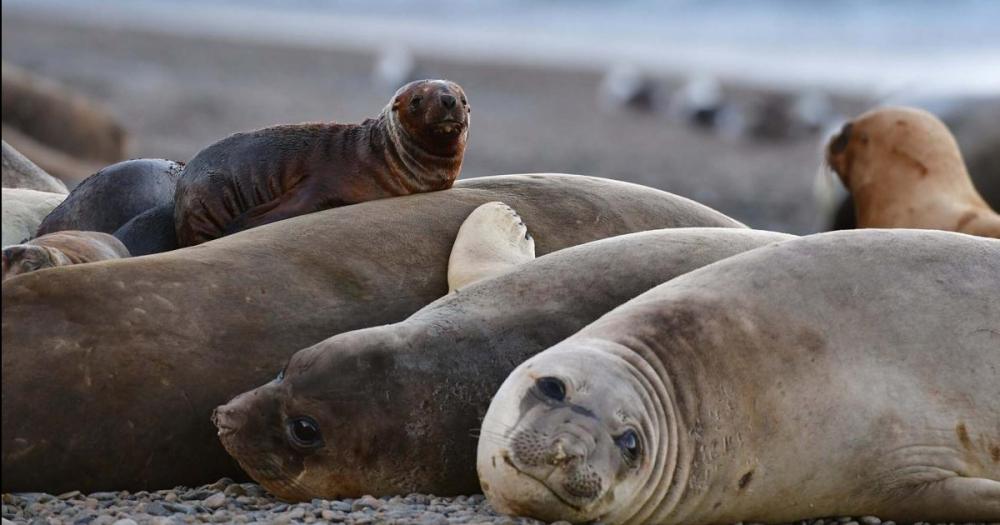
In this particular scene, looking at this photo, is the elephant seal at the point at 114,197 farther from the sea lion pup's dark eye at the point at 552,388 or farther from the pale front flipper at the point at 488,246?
the sea lion pup's dark eye at the point at 552,388

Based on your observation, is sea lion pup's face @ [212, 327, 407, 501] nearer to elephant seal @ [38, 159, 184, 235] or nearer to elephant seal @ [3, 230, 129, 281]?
elephant seal @ [3, 230, 129, 281]

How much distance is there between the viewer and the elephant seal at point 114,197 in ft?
19.5

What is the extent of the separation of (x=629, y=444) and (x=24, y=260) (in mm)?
2233

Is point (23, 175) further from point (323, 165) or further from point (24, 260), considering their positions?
point (24, 260)

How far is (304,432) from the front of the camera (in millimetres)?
4254

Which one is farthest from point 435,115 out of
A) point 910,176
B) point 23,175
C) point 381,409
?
point 910,176

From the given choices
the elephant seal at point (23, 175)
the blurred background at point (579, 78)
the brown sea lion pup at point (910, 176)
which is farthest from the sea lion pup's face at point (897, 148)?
the elephant seal at point (23, 175)

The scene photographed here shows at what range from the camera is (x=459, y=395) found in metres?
4.29

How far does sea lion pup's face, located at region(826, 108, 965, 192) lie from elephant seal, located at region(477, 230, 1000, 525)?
4.11 m

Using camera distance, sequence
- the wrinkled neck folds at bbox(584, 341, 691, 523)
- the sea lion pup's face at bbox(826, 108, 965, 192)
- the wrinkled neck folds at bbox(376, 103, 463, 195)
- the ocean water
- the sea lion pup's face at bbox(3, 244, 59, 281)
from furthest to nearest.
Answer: the ocean water, the sea lion pup's face at bbox(826, 108, 965, 192), the wrinkled neck folds at bbox(376, 103, 463, 195), the sea lion pup's face at bbox(3, 244, 59, 281), the wrinkled neck folds at bbox(584, 341, 691, 523)

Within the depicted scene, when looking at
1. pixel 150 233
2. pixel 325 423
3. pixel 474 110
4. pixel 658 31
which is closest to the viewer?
pixel 325 423

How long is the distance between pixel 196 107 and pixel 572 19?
107 feet

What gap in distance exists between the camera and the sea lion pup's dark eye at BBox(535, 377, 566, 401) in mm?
3709

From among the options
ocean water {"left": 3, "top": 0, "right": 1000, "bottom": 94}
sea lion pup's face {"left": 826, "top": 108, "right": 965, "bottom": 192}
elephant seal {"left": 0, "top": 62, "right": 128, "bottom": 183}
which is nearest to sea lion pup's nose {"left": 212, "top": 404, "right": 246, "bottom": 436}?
sea lion pup's face {"left": 826, "top": 108, "right": 965, "bottom": 192}
